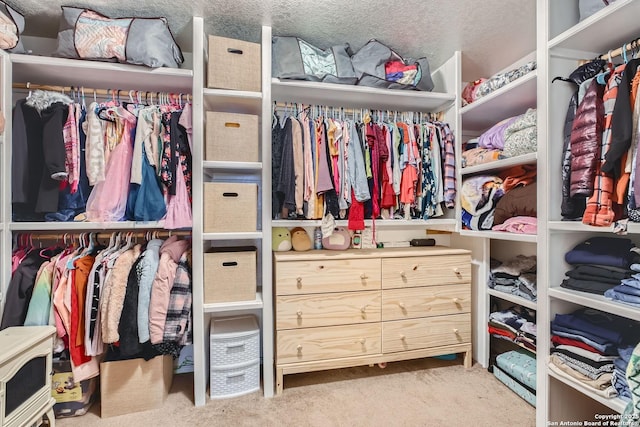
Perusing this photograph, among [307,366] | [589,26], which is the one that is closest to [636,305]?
[589,26]

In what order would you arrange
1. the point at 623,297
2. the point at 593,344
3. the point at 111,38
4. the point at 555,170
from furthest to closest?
the point at 111,38 → the point at 555,170 → the point at 593,344 → the point at 623,297

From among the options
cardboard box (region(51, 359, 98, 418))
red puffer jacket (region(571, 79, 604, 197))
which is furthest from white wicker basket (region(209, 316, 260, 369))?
red puffer jacket (region(571, 79, 604, 197))

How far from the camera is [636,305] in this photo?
3.80ft

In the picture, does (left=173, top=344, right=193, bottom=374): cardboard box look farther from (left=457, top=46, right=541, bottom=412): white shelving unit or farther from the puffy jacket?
the puffy jacket

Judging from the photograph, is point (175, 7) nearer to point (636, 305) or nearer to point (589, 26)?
point (589, 26)

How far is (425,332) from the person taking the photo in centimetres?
204

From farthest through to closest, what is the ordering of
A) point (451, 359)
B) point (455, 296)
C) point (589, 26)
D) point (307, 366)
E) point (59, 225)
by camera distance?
point (451, 359)
point (455, 296)
point (307, 366)
point (59, 225)
point (589, 26)

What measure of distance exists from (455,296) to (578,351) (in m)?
0.78

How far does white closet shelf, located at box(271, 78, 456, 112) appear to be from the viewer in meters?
1.99

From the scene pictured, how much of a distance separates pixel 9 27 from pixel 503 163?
109 inches

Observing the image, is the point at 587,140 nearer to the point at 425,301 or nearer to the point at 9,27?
the point at 425,301

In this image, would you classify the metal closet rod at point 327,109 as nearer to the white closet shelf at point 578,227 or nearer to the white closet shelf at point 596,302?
the white closet shelf at point 578,227

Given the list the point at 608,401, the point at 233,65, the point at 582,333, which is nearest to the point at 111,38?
the point at 233,65

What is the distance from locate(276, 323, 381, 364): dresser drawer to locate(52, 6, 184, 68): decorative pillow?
1782mm
